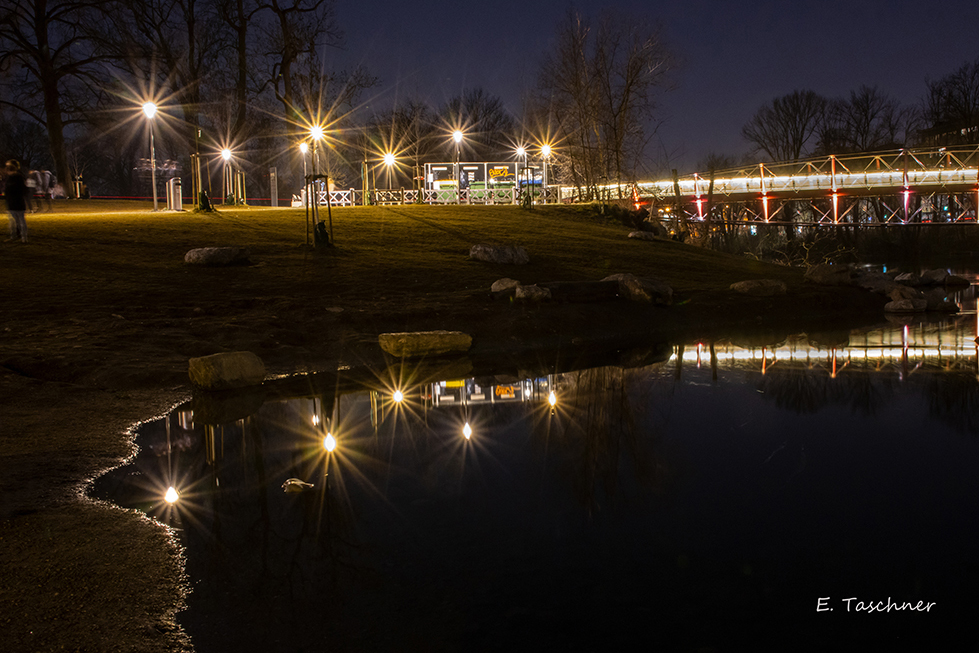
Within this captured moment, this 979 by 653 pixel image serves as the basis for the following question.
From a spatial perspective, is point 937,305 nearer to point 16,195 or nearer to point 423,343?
point 423,343

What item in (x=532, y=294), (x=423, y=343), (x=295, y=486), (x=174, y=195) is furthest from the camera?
(x=174, y=195)

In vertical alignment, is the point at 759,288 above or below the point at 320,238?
below

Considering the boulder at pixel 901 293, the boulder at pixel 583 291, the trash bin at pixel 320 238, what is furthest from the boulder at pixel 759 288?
the trash bin at pixel 320 238

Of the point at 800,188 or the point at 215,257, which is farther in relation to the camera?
the point at 800,188

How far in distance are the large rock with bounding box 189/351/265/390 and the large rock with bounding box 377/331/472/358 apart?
2780 mm

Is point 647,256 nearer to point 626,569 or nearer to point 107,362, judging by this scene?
point 107,362

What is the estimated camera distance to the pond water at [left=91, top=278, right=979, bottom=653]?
169 inches

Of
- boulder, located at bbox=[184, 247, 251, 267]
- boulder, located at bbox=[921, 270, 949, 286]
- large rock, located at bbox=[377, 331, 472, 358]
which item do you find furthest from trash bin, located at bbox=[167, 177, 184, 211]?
boulder, located at bbox=[921, 270, 949, 286]

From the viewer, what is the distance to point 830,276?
2339 centimetres

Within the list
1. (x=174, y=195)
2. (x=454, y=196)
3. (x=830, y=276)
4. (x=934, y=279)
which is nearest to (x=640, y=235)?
(x=830, y=276)

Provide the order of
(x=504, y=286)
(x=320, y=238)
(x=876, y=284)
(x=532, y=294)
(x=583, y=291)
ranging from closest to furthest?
(x=532, y=294) → (x=504, y=286) → (x=583, y=291) → (x=320, y=238) → (x=876, y=284)

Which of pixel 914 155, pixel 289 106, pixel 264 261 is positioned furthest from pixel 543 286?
pixel 914 155

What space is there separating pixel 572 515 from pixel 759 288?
16404 millimetres

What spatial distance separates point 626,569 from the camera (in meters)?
4.97
